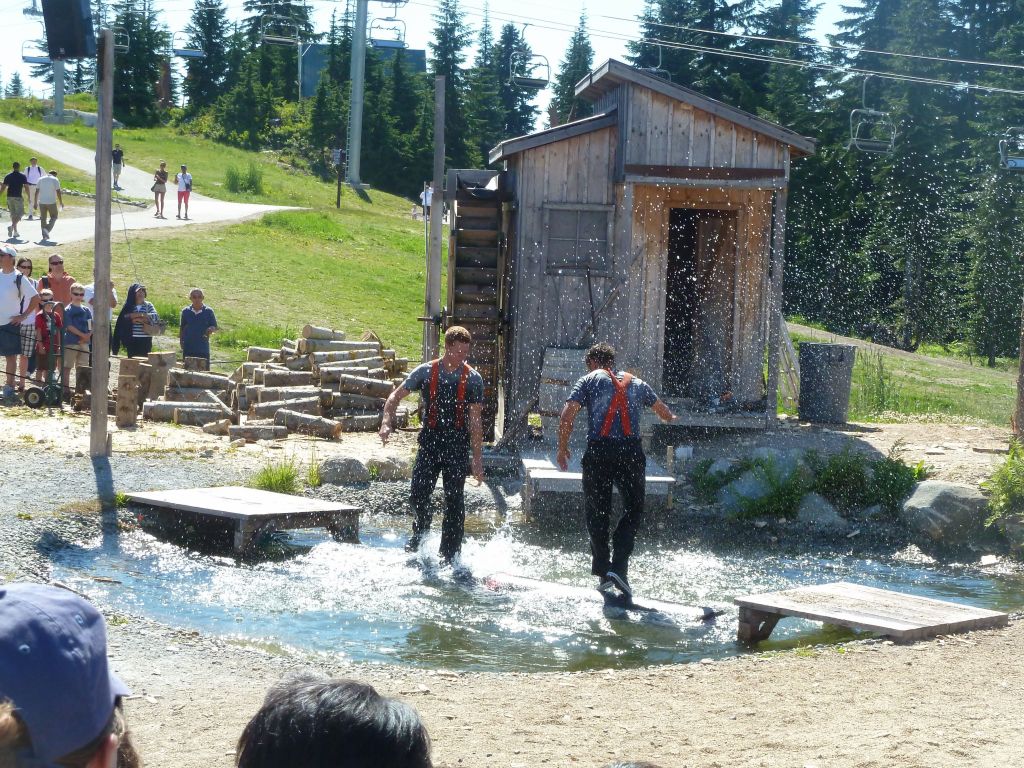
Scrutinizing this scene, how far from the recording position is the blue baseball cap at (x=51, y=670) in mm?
1652

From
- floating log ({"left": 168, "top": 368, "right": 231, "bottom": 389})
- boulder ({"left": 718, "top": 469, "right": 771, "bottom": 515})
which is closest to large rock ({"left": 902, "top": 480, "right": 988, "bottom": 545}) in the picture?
boulder ({"left": 718, "top": 469, "right": 771, "bottom": 515})

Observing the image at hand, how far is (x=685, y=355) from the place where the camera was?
59.6 feet

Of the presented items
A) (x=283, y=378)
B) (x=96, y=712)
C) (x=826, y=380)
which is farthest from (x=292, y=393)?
(x=96, y=712)

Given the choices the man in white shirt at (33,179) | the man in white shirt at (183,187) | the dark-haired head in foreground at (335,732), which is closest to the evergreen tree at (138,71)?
the man in white shirt at (183,187)

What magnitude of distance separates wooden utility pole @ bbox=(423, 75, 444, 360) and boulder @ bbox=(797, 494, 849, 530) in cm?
529

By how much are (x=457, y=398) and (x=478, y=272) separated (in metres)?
6.29

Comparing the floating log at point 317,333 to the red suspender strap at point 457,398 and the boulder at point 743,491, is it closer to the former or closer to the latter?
the boulder at point 743,491

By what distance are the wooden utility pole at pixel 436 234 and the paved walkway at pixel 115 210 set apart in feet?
27.1

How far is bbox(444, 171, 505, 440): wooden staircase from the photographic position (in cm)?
1608

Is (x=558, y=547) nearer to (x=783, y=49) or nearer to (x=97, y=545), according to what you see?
(x=97, y=545)

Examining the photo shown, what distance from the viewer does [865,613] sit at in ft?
26.5

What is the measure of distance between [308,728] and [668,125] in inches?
Result: 553

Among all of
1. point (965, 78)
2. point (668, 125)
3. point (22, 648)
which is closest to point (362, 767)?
point (22, 648)

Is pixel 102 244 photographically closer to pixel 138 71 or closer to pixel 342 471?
pixel 342 471
